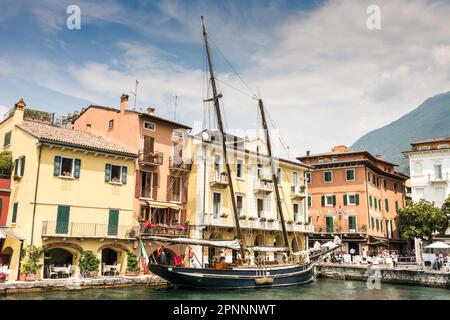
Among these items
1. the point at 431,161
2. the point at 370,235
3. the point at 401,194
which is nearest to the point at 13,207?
the point at 370,235

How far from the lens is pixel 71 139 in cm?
3042

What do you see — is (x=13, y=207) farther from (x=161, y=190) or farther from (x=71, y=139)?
(x=161, y=190)

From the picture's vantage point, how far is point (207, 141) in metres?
37.2

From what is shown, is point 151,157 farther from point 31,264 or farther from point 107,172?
point 31,264

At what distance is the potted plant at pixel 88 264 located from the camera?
28.2 meters

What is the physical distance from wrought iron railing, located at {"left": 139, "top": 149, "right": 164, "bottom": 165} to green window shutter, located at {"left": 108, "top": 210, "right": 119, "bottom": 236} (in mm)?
4433

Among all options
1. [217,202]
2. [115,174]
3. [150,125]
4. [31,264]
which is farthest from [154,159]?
[31,264]

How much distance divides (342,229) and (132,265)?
28.2 m

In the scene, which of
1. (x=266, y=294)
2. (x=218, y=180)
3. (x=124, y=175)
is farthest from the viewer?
(x=218, y=180)

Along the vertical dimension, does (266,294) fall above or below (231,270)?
below

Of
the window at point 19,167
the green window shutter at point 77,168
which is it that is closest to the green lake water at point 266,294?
the green window shutter at point 77,168

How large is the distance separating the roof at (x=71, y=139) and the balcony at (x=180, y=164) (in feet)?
12.5
